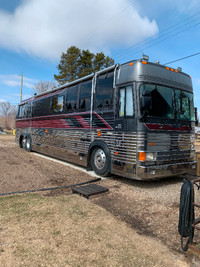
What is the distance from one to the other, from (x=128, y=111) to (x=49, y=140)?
561cm

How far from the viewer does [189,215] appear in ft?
8.85

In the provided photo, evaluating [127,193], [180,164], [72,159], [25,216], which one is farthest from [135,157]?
[72,159]

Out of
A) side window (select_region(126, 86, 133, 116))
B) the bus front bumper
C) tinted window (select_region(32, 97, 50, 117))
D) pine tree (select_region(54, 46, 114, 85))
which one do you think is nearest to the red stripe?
side window (select_region(126, 86, 133, 116))

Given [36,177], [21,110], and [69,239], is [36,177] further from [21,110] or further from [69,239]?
[21,110]

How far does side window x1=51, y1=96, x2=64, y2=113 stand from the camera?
9.21m

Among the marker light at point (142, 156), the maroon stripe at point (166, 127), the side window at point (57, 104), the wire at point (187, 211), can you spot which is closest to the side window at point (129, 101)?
the maroon stripe at point (166, 127)

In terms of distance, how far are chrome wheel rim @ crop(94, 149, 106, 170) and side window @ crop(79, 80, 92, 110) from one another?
63.6 inches

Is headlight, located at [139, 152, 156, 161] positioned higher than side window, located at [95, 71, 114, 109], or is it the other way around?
side window, located at [95, 71, 114, 109]

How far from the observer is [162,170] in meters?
5.62

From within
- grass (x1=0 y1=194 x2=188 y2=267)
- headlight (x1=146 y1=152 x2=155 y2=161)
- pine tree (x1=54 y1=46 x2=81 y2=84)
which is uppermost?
pine tree (x1=54 y1=46 x2=81 y2=84)

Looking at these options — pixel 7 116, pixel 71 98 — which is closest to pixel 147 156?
pixel 71 98

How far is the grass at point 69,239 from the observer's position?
2.60 m

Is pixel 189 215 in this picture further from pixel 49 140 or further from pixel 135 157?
pixel 49 140

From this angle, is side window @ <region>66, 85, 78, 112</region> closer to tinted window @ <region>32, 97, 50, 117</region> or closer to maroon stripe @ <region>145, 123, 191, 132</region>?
tinted window @ <region>32, 97, 50, 117</region>
